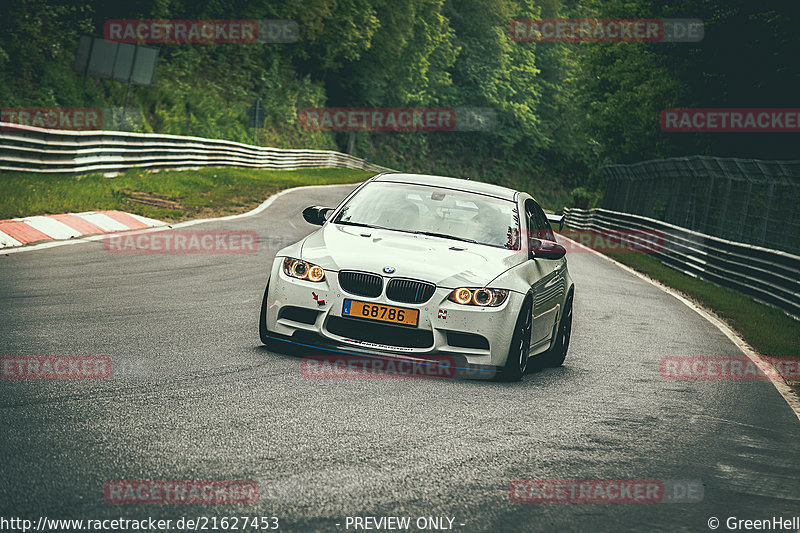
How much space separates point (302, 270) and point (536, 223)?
2680 mm

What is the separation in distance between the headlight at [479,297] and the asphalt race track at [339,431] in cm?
61

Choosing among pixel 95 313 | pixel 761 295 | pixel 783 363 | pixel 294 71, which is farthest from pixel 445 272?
pixel 294 71

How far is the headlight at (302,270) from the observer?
301 inches

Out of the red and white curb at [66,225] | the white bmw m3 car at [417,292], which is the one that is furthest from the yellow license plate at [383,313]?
the red and white curb at [66,225]

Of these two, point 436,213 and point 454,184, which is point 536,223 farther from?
point 436,213

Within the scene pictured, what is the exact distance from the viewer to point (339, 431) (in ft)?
18.7

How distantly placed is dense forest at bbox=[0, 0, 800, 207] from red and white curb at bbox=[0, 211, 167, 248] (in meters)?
11.6

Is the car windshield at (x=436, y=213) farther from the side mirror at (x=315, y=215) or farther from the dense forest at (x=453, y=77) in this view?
the dense forest at (x=453, y=77)

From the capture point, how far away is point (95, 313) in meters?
9.05

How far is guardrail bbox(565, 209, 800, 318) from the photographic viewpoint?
16.1m

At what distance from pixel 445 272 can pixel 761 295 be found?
1153 cm

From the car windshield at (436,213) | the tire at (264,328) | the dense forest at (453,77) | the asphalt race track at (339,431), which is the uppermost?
the dense forest at (453,77)

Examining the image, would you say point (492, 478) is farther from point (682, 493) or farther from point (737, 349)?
point (737, 349)

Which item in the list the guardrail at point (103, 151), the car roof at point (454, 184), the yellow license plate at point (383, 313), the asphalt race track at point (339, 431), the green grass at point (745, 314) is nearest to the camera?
the asphalt race track at point (339, 431)
